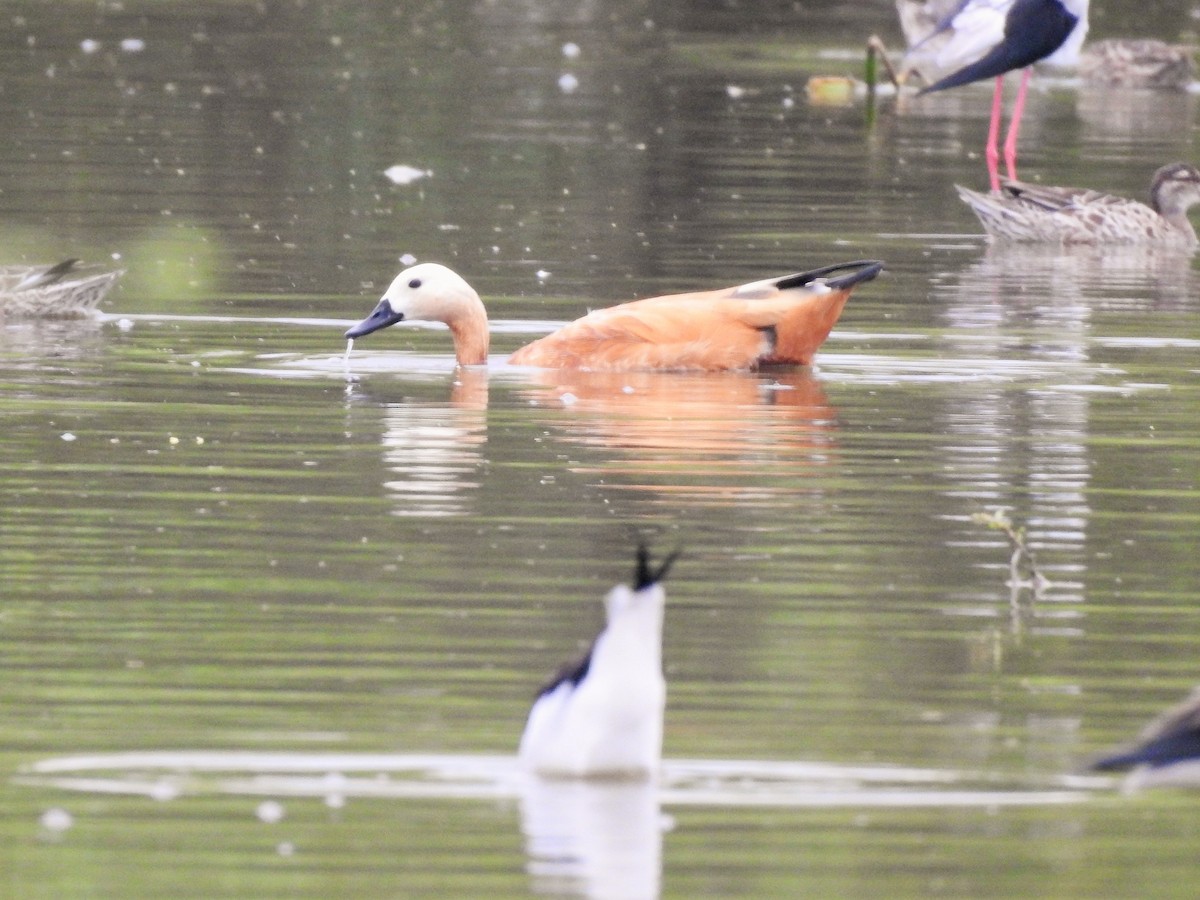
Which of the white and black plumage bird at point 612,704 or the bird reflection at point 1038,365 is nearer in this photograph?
the white and black plumage bird at point 612,704

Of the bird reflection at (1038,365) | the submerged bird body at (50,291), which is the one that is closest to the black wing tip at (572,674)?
the bird reflection at (1038,365)

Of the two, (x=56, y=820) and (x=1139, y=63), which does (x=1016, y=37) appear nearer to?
(x=1139, y=63)

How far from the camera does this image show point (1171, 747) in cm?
567

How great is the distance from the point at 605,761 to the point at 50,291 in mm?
9412

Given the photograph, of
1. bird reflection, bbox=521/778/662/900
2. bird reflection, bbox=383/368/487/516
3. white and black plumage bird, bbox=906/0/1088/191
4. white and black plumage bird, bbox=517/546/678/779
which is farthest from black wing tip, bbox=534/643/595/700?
white and black plumage bird, bbox=906/0/1088/191

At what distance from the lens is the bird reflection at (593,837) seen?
19.5ft

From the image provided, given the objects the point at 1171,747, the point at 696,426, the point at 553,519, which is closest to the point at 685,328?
the point at 696,426

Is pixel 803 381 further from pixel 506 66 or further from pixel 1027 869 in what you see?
pixel 506 66

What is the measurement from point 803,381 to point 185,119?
552 inches

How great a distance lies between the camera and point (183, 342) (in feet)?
47.5

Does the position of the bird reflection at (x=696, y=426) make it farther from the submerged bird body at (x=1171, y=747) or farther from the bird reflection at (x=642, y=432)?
the submerged bird body at (x=1171, y=747)

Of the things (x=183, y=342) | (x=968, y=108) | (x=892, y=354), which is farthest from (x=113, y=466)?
(x=968, y=108)

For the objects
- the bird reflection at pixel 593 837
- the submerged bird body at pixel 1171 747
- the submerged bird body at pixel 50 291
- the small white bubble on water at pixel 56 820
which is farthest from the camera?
the submerged bird body at pixel 50 291

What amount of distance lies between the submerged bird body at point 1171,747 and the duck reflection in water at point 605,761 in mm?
927
